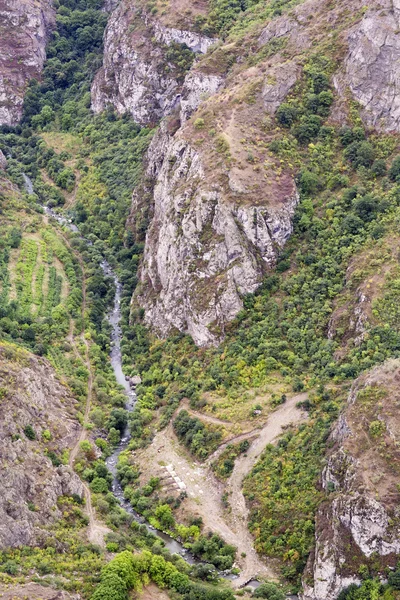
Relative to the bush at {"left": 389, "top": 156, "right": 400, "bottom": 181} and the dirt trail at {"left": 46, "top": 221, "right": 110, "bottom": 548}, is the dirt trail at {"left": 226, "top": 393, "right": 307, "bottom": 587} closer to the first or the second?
the dirt trail at {"left": 46, "top": 221, "right": 110, "bottom": 548}

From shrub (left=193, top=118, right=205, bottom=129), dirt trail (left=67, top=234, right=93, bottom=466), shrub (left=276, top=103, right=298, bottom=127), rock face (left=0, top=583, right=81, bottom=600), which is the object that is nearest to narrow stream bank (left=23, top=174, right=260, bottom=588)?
dirt trail (left=67, top=234, right=93, bottom=466)

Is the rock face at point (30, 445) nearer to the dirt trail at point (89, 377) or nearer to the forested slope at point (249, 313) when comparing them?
the dirt trail at point (89, 377)

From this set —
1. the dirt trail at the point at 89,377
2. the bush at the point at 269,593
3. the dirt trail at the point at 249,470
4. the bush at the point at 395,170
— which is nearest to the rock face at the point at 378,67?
the bush at the point at 395,170

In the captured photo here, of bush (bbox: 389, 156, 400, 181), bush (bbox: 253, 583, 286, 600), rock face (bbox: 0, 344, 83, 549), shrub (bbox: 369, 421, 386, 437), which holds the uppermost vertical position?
bush (bbox: 389, 156, 400, 181)

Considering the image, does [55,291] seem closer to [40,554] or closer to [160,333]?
[160,333]

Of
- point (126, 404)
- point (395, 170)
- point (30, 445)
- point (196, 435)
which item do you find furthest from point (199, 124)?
point (30, 445)
